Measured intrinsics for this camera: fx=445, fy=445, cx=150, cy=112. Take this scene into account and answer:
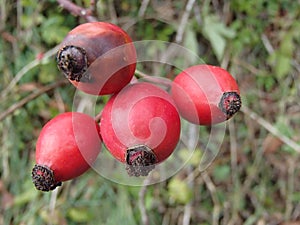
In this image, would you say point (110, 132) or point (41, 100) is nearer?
point (110, 132)

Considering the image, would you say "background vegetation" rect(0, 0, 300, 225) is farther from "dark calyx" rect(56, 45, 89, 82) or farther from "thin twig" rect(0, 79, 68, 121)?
"dark calyx" rect(56, 45, 89, 82)

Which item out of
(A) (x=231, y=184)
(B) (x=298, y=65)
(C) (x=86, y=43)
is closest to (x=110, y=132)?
(C) (x=86, y=43)

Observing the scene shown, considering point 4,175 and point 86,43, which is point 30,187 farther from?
point 86,43

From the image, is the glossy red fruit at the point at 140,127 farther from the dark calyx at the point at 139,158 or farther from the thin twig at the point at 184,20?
the thin twig at the point at 184,20

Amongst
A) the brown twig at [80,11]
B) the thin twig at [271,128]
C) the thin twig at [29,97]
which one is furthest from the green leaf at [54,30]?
the thin twig at [271,128]

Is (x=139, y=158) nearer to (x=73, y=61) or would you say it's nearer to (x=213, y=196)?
(x=73, y=61)

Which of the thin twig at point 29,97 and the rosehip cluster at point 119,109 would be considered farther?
the thin twig at point 29,97

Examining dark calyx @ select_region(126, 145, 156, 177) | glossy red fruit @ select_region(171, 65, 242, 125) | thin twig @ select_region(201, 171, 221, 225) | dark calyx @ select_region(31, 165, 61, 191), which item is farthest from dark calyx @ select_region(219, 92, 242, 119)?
thin twig @ select_region(201, 171, 221, 225)
